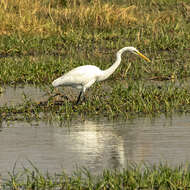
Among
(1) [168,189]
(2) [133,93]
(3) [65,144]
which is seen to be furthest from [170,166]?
(2) [133,93]

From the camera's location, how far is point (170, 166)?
7.04 metres

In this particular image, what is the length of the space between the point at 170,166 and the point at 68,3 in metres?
14.7

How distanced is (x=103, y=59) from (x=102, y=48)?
130 centimetres

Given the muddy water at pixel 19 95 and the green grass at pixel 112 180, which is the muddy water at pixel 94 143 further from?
the muddy water at pixel 19 95

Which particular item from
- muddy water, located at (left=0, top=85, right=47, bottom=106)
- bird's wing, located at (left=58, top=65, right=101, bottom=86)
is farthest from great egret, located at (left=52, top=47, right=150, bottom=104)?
muddy water, located at (left=0, top=85, right=47, bottom=106)

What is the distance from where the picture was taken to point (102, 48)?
1716 centimetres

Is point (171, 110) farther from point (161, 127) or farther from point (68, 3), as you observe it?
point (68, 3)

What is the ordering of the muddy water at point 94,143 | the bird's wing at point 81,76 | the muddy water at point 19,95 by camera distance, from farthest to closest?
the muddy water at point 19,95 < the bird's wing at point 81,76 < the muddy water at point 94,143

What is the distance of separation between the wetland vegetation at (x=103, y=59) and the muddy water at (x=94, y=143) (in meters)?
0.42

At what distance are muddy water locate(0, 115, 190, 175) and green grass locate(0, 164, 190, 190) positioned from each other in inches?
16.1

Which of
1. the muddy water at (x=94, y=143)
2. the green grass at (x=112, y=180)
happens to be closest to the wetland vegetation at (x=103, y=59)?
the green grass at (x=112, y=180)

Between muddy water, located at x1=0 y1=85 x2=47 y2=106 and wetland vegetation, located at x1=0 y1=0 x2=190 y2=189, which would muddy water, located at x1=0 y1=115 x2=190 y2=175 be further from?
muddy water, located at x1=0 y1=85 x2=47 y2=106

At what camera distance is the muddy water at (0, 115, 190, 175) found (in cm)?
746

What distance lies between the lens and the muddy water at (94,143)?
7.46 m
